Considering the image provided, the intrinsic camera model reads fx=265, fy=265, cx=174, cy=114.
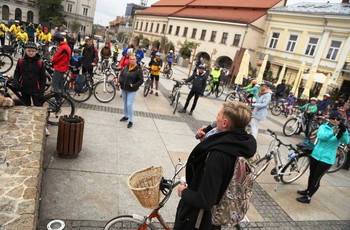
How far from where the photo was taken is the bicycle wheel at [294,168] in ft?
18.2

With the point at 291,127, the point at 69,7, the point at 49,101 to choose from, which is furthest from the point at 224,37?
the point at 69,7

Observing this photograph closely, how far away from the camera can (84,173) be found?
178 inches

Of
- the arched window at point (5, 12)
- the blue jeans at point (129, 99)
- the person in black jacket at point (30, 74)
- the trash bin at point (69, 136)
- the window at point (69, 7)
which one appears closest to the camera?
the trash bin at point (69, 136)

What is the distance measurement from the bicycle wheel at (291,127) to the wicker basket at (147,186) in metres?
9.00

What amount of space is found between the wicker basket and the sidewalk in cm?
139

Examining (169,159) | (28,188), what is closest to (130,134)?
(169,159)

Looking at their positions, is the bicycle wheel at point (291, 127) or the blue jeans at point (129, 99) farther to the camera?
the bicycle wheel at point (291, 127)

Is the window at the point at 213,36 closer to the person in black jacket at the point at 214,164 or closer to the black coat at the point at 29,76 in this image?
the black coat at the point at 29,76

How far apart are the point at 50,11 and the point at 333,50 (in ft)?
180

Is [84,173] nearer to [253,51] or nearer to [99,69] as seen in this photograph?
[99,69]

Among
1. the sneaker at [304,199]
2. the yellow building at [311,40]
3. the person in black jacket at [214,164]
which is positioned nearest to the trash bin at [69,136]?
the person in black jacket at [214,164]

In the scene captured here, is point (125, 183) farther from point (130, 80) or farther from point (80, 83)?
point (80, 83)

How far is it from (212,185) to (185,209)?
43 centimetres

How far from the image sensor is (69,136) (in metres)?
4.70
